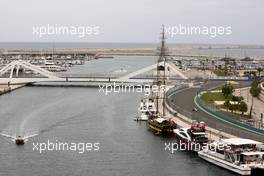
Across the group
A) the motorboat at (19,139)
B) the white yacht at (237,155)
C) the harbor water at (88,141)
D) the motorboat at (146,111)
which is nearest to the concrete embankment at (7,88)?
the harbor water at (88,141)

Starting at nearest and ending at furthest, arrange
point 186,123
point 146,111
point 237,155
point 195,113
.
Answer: point 237,155
point 186,123
point 195,113
point 146,111

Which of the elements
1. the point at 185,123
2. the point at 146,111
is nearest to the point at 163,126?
the point at 185,123

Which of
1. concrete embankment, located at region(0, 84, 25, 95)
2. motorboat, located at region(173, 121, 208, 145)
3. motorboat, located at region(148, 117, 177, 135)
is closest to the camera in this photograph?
motorboat, located at region(173, 121, 208, 145)

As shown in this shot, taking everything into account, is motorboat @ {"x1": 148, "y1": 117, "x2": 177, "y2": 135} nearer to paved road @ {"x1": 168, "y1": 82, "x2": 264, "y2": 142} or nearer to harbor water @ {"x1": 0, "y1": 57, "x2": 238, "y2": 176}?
harbor water @ {"x1": 0, "y1": 57, "x2": 238, "y2": 176}

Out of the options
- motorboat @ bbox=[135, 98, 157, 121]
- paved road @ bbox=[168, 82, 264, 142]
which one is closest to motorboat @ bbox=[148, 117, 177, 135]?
paved road @ bbox=[168, 82, 264, 142]

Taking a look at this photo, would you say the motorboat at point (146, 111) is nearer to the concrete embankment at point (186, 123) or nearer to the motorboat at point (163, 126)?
the concrete embankment at point (186, 123)

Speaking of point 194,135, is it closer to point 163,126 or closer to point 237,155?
point 163,126

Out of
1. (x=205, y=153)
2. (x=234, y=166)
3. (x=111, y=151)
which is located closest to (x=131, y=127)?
(x=111, y=151)

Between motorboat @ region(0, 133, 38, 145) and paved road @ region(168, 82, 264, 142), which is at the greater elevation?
paved road @ region(168, 82, 264, 142)
